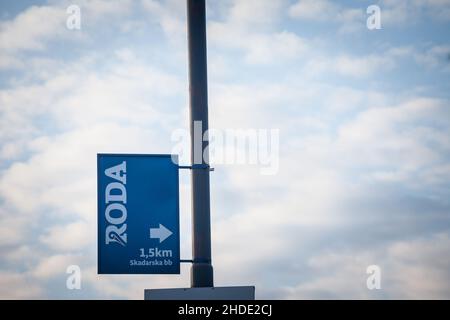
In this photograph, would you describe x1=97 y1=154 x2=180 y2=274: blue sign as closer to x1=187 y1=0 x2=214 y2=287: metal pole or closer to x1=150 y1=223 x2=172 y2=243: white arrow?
x1=150 y1=223 x2=172 y2=243: white arrow

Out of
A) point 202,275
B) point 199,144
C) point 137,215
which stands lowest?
point 202,275

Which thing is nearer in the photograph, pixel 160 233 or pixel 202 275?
pixel 202 275

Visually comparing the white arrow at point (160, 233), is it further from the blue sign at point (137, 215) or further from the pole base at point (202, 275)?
the pole base at point (202, 275)

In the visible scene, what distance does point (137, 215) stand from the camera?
13.8 meters

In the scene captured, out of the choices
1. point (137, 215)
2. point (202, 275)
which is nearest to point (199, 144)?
point (137, 215)

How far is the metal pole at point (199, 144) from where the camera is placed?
1358 centimetres

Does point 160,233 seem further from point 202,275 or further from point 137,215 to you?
point 202,275

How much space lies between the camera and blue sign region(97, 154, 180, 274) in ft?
45.0

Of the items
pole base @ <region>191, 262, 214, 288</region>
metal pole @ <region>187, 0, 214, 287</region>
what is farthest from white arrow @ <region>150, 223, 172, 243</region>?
pole base @ <region>191, 262, 214, 288</region>

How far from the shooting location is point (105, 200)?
45.2 ft

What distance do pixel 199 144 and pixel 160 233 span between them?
4.86 feet
